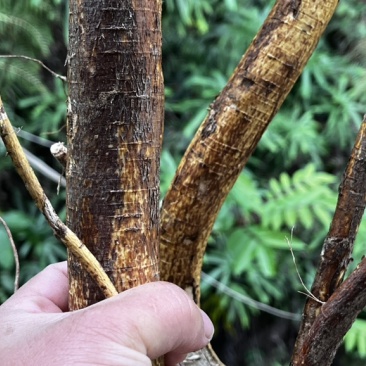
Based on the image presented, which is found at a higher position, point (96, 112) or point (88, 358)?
point (96, 112)

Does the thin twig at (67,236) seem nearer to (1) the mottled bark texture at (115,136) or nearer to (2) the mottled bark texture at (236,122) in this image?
(1) the mottled bark texture at (115,136)

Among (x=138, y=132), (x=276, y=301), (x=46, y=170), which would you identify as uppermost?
(x=138, y=132)

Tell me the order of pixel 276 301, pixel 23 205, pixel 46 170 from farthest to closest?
pixel 276 301, pixel 23 205, pixel 46 170

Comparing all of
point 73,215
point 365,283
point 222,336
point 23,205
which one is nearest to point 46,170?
point 23,205

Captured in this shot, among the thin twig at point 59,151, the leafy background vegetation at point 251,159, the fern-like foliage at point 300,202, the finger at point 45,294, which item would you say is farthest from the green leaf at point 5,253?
the thin twig at point 59,151

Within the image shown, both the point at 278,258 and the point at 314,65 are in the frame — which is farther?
the point at 314,65

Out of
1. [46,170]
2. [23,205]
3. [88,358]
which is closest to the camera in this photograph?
[88,358]

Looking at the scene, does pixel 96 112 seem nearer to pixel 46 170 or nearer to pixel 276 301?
pixel 46 170
